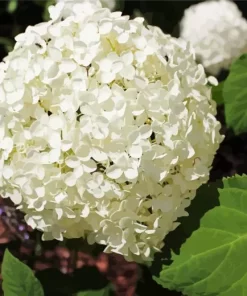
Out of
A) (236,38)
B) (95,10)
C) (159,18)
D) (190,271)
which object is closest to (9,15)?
(159,18)

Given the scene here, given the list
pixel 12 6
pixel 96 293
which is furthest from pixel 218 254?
pixel 12 6

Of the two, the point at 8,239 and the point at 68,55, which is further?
the point at 8,239

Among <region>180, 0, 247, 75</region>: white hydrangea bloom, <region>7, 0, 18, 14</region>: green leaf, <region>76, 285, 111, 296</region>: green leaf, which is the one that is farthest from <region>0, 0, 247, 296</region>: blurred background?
<region>7, 0, 18, 14</region>: green leaf

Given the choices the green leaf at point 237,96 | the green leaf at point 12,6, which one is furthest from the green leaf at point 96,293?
the green leaf at point 12,6

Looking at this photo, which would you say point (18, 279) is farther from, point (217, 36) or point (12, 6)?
point (12, 6)

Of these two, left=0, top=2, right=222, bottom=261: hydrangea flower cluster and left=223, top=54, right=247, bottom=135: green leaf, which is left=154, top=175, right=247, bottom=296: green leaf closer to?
left=0, top=2, right=222, bottom=261: hydrangea flower cluster

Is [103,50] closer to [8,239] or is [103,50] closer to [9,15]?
[8,239]
